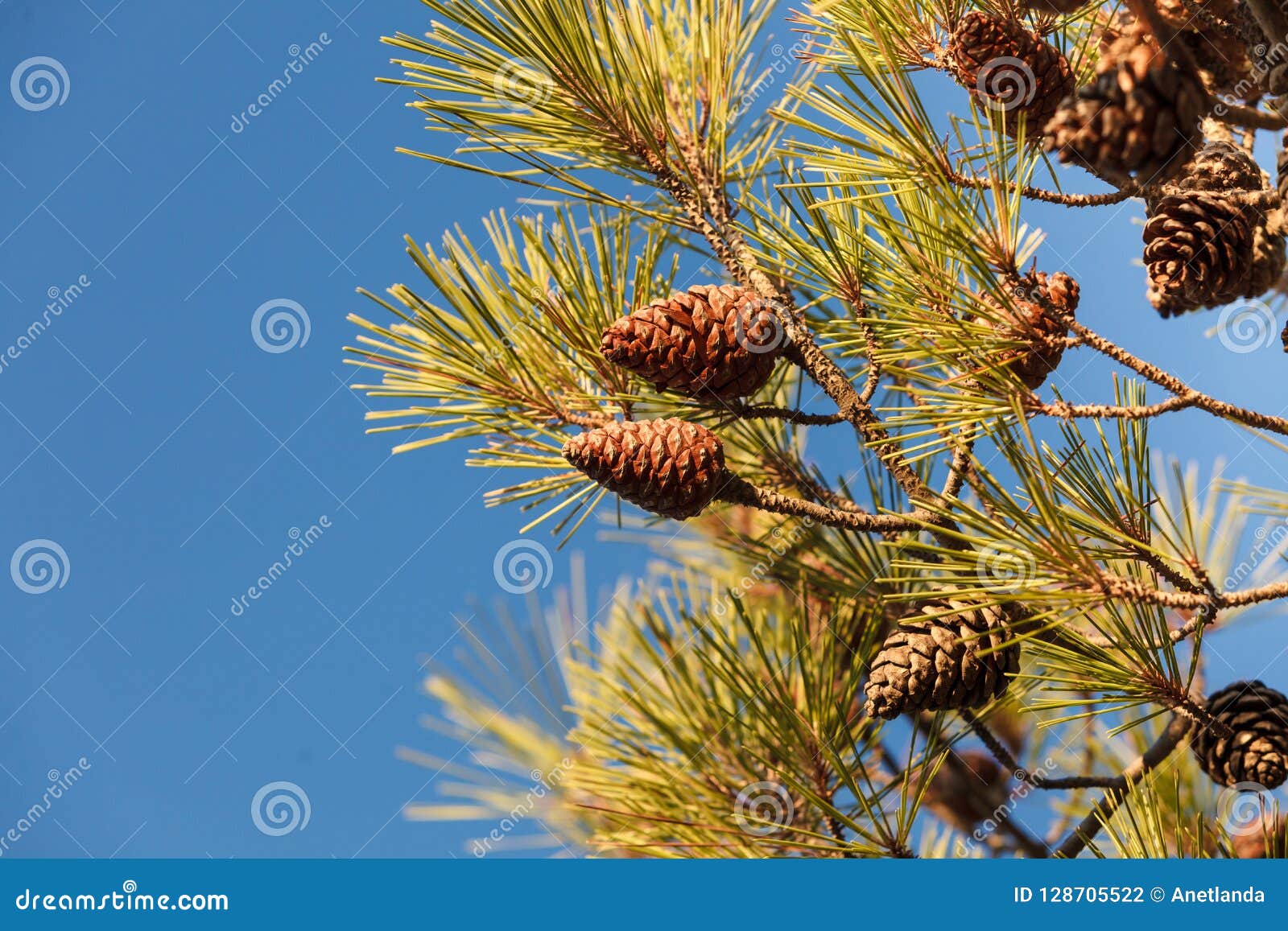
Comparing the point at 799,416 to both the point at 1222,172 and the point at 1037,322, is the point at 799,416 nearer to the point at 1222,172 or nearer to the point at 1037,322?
the point at 1037,322

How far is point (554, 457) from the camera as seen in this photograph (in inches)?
44.3

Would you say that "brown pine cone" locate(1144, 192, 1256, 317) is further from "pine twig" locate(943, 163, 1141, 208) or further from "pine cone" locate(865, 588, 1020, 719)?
"pine cone" locate(865, 588, 1020, 719)

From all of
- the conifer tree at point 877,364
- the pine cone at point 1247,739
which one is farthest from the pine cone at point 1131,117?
the pine cone at point 1247,739

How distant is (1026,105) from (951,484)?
37cm

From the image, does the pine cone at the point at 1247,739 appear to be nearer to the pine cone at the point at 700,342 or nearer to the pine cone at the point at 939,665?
the pine cone at the point at 939,665

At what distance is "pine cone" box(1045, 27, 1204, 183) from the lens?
616 mm

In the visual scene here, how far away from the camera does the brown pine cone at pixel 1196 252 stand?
86 centimetres

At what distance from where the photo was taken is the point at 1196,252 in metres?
0.86

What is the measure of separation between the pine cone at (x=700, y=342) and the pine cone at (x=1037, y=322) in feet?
0.68

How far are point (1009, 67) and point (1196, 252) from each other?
25 centimetres

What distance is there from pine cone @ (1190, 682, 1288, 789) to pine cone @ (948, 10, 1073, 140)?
0.55 m

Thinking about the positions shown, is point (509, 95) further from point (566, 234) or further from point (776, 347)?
point (776, 347)

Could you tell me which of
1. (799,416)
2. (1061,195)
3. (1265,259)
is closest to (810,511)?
(799,416)
